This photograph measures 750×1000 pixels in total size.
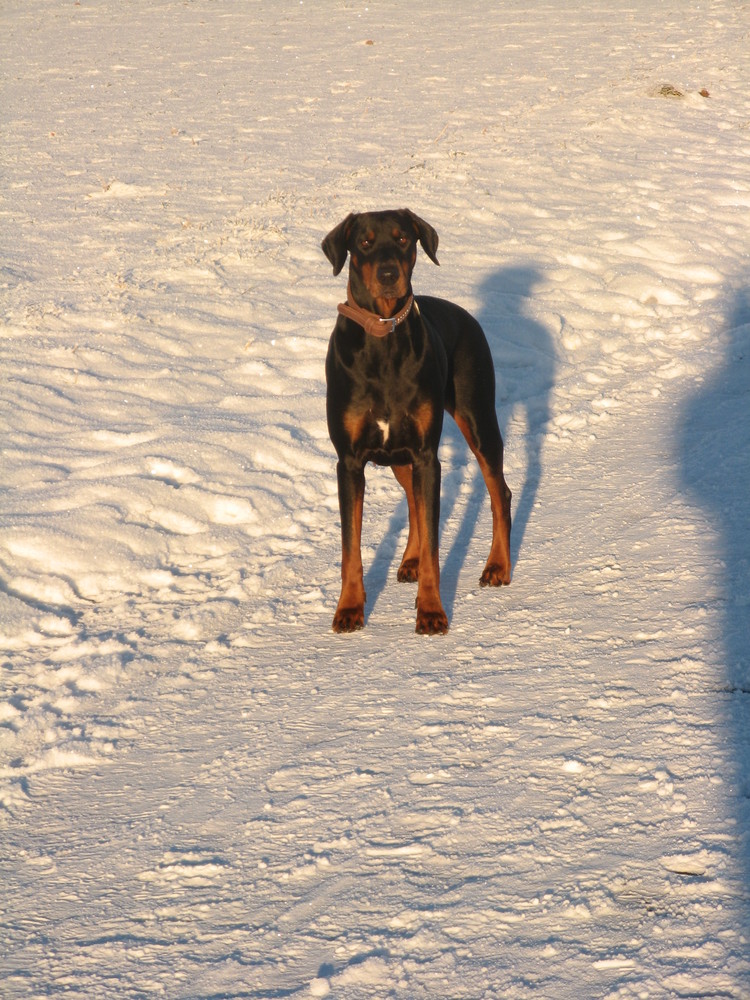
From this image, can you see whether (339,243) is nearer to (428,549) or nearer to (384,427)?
(384,427)

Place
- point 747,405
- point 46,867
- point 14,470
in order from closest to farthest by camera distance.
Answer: point 46,867, point 14,470, point 747,405

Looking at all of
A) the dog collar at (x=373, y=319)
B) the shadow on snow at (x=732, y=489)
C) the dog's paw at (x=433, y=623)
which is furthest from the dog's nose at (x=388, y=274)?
the shadow on snow at (x=732, y=489)

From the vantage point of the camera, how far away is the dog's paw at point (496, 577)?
4809mm

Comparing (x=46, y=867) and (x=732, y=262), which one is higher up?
(x=46, y=867)

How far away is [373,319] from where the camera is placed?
14.1 feet

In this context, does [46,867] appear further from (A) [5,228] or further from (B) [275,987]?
(A) [5,228]

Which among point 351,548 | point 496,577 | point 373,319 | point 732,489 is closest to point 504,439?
point 732,489

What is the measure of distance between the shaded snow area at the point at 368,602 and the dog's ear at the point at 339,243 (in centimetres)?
144

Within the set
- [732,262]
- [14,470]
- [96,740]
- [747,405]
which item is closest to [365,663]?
[96,740]

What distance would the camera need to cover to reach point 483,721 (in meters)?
3.64

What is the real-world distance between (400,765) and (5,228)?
24.2 ft

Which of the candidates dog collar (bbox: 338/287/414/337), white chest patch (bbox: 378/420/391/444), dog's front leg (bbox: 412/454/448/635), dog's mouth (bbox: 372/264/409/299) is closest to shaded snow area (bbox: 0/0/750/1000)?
dog's front leg (bbox: 412/454/448/635)

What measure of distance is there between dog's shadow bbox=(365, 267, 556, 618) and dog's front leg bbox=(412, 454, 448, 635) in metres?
0.23

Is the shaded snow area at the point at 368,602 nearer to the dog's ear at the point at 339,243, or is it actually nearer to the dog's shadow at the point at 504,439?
the dog's shadow at the point at 504,439
